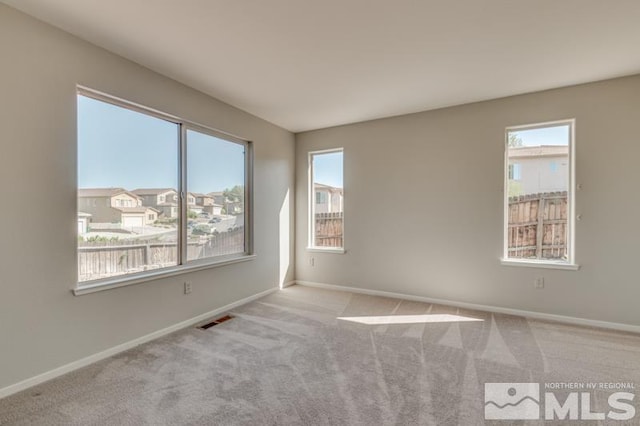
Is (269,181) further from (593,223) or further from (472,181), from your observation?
(593,223)

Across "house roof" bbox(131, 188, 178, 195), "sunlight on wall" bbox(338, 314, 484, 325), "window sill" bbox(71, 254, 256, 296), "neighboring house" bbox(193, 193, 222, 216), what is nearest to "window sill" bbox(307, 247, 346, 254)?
"sunlight on wall" bbox(338, 314, 484, 325)

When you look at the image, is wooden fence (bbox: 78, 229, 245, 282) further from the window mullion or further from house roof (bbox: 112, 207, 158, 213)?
house roof (bbox: 112, 207, 158, 213)

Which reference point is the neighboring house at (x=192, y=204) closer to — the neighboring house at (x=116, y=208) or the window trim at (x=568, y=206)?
the neighboring house at (x=116, y=208)

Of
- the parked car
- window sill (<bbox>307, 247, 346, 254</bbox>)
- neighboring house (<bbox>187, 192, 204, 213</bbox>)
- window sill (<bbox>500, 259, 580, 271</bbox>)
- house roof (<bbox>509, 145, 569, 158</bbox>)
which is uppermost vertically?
house roof (<bbox>509, 145, 569, 158</bbox>)

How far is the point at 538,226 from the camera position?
11.0 ft

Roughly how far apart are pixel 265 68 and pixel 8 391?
10.0 ft

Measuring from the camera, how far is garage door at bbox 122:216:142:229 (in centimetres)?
262

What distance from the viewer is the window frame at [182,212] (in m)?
2.37

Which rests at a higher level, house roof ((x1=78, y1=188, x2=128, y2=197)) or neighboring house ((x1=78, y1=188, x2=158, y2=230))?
house roof ((x1=78, y1=188, x2=128, y2=197))

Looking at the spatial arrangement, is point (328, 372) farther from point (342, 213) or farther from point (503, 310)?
point (342, 213)

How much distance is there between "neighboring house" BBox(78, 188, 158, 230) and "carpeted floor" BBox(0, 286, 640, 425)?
1.14 m

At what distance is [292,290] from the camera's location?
4.48 m

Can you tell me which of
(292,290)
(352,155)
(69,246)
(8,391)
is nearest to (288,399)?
(8,391)

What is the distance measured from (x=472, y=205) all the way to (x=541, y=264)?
3.14 ft
